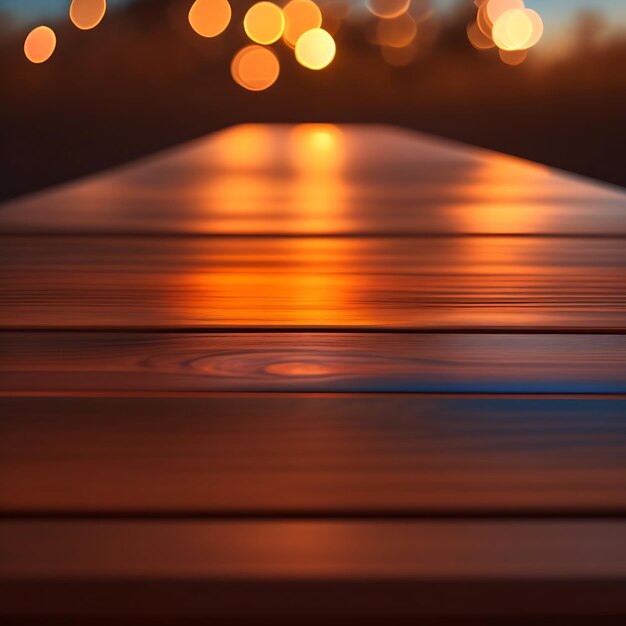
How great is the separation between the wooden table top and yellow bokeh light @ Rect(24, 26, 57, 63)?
768 cm

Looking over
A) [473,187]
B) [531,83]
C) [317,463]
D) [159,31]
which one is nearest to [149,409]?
[317,463]

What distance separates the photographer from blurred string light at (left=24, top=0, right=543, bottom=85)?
7469 millimetres

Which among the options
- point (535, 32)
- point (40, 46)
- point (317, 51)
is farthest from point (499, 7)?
point (40, 46)

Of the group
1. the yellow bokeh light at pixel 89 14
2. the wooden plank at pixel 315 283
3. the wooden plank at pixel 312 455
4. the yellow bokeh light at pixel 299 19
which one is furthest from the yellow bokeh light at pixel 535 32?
the wooden plank at pixel 312 455

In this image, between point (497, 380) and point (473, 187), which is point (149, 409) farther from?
point (473, 187)

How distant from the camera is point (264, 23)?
27.3 feet

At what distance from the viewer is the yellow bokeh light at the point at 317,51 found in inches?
298

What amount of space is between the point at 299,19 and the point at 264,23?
791mm

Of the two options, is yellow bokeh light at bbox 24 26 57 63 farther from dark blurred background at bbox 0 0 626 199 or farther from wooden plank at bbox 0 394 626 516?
wooden plank at bbox 0 394 626 516

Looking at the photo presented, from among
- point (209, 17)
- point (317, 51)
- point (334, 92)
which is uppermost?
point (209, 17)

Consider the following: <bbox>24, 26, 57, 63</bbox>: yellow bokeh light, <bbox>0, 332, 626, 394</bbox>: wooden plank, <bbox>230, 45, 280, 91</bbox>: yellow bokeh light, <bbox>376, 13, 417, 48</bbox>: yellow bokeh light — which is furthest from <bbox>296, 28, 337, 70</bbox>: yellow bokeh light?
<bbox>0, 332, 626, 394</bbox>: wooden plank

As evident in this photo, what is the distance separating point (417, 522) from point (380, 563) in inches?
1.1

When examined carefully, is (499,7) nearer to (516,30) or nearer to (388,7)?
(516,30)

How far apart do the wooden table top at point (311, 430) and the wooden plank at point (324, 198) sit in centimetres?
10
